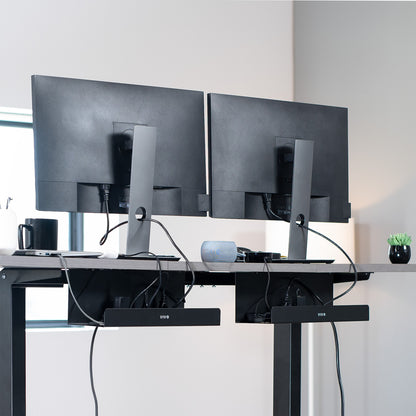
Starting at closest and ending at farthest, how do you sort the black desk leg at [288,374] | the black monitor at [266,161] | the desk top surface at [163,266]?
the desk top surface at [163,266], the black monitor at [266,161], the black desk leg at [288,374]

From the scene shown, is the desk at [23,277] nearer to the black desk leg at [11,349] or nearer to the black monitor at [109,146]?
the black desk leg at [11,349]

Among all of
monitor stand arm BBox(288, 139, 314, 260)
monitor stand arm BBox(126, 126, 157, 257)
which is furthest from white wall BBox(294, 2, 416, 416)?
monitor stand arm BBox(126, 126, 157, 257)

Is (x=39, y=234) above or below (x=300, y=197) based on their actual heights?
below

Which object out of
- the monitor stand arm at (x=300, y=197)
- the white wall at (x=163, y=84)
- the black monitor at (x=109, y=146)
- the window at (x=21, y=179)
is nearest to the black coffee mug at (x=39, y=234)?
the black monitor at (x=109, y=146)

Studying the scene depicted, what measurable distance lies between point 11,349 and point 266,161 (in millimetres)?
960

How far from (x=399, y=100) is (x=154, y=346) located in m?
1.78

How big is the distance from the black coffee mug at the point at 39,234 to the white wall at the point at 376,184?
1606 mm

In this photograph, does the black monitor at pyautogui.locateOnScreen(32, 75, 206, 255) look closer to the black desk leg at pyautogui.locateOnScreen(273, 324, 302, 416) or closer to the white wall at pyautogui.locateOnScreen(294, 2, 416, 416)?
the black desk leg at pyautogui.locateOnScreen(273, 324, 302, 416)

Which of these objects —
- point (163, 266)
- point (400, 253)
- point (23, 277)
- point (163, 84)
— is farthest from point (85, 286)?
point (163, 84)

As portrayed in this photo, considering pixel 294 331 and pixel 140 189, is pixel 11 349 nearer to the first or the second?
pixel 140 189

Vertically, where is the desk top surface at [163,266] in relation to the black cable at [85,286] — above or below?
above

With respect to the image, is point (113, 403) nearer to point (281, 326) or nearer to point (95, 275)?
point (281, 326)

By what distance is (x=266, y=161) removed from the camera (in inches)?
89.0

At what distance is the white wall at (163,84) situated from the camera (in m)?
→ 3.63
